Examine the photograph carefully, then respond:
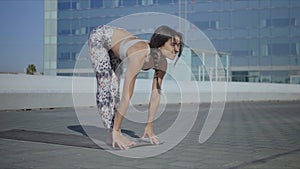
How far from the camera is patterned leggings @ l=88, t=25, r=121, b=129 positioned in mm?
6523

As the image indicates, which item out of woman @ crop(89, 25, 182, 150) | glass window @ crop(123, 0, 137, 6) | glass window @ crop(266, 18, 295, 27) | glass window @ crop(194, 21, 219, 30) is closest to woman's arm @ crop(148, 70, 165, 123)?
woman @ crop(89, 25, 182, 150)

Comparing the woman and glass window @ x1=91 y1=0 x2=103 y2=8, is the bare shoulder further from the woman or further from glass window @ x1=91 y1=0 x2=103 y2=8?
glass window @ x1=91 y1=0 x2=103 y2=8

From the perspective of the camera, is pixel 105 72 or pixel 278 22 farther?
pixel 278 22

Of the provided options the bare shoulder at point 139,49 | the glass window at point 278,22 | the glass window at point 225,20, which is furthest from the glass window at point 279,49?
the bare shoulder at point 139,49

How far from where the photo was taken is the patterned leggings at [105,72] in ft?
21.4

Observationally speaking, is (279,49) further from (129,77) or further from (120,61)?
(129,77)

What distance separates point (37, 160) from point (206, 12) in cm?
5262

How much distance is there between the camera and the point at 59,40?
60.1m

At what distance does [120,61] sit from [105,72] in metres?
0.29

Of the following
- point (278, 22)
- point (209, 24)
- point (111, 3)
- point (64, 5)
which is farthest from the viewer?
point (64, 5)

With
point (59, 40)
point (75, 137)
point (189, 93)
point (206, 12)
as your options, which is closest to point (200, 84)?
point (189, 93)

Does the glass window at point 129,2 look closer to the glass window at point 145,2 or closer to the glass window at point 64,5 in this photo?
the glass window at point 145,2

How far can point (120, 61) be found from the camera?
262 inches

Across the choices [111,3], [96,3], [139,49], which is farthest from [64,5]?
[139,49]
